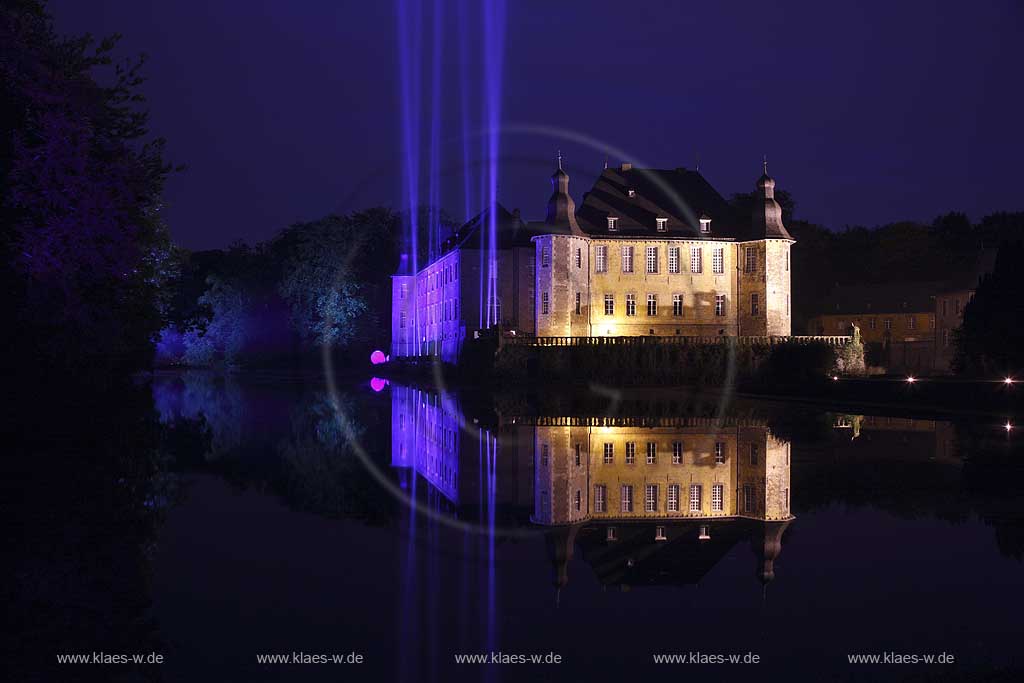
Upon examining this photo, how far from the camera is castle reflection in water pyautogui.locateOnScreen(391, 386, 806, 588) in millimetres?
9906

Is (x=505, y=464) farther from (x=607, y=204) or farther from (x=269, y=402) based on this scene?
(x=607, y=204)

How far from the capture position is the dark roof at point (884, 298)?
86.0 meters

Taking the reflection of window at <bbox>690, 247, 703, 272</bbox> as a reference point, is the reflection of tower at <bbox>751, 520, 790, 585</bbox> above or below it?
below

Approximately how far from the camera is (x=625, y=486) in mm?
14398

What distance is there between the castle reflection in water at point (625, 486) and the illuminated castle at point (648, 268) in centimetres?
3786

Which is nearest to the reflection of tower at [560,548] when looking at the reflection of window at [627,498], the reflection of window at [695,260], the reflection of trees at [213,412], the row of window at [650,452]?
the reflection of window at [627,498]

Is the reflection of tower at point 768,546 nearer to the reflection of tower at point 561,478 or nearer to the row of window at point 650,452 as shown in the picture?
the reflection of tower at point 561,478

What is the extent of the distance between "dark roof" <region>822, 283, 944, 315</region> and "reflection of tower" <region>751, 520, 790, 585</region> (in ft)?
264

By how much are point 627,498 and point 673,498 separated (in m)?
0.64

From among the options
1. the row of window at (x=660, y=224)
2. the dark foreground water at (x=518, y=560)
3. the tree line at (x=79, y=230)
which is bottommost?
the dark foreground water at (x=518, y=560)

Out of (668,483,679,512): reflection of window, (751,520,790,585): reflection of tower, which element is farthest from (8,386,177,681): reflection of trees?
(668,483,679,512): reflection of window

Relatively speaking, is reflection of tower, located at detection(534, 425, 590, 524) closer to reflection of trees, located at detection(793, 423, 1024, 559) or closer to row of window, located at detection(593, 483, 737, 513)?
row of window, located at detection(593, 483, 737, 513)

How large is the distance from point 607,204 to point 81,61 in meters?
44.3

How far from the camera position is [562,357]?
54156 millimetres
